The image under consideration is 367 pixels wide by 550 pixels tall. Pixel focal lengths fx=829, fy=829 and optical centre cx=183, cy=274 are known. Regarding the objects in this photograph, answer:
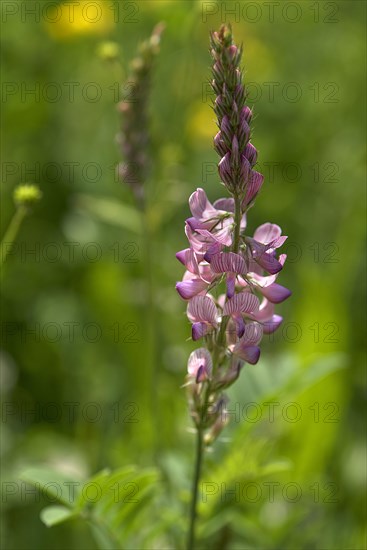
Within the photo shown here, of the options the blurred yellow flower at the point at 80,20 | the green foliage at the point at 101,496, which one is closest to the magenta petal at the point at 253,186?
the green foliage at the point at 101,496

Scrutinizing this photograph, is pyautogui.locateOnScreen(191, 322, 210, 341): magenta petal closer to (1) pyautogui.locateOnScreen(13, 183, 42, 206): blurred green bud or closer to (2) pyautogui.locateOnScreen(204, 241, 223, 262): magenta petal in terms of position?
(2) pyautogui.locateOnScreen(204, 241, 223, 262): magenta petal

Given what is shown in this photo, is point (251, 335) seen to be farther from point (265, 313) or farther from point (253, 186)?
point (253, 186)

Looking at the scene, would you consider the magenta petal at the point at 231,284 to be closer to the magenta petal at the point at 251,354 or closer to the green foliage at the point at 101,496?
the magenta petal at the point at 251,354

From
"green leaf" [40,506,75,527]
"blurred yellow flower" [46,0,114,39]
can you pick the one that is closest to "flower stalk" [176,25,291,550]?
"green leaf" [40,506,75,527]

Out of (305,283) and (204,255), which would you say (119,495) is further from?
(305,283)

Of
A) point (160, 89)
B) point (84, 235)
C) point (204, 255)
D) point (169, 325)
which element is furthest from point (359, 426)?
point (160, 89)

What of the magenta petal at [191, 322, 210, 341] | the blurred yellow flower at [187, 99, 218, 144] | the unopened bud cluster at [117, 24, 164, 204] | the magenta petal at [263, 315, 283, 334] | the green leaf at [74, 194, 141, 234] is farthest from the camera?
the blurred yellow flower at [187, 99, 218, 144]

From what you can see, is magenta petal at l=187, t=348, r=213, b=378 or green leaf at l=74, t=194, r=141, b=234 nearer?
magenta petal at l=187, t=348, r=213, b=378
